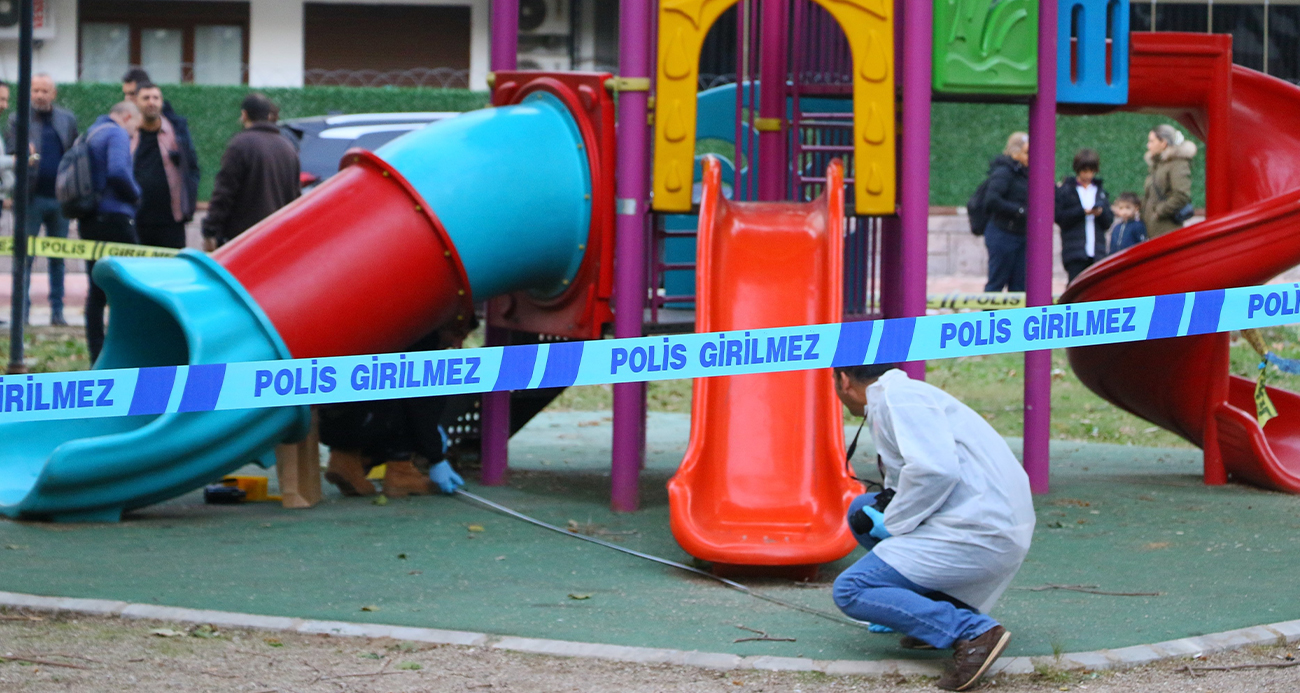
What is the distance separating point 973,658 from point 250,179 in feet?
22.1

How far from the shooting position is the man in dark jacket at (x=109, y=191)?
964 centimetres

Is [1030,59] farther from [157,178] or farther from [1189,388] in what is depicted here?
[157,178]

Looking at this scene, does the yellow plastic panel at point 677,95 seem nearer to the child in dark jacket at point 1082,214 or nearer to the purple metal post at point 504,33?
the purple metal post at point 504,33

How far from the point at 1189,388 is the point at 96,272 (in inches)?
217

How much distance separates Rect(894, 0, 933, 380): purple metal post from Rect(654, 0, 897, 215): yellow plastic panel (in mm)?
89

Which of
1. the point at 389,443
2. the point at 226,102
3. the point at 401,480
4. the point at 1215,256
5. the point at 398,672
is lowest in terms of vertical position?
the point at 398,672

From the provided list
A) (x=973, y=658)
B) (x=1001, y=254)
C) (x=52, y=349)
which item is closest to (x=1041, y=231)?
(x=973, y=658)

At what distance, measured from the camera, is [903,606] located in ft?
14.4

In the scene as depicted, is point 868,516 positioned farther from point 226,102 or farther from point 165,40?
point 165,40

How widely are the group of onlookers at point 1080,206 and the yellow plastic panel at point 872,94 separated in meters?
5.77

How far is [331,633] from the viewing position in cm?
468

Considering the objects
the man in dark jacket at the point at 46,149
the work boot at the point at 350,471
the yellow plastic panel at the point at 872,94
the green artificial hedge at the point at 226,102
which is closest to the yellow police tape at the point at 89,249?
the man in dark jacket at the point at 46,149

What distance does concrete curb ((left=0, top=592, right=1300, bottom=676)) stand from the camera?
4.36 metres

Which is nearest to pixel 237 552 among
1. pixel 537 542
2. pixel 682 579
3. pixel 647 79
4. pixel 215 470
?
pixel 215 470
